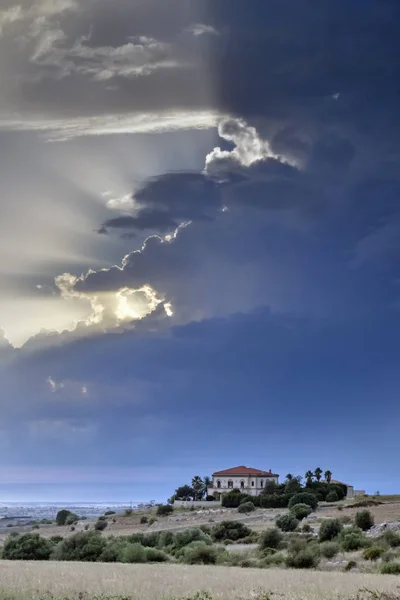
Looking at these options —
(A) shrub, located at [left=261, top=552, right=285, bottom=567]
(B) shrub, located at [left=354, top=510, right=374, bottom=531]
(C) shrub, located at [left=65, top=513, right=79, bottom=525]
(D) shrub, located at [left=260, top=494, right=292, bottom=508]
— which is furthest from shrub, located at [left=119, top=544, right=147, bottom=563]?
(D) shrub, located at [left=260, top=494, right=292, bottom=508]

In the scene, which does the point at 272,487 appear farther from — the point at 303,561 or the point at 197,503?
the point at 303,561

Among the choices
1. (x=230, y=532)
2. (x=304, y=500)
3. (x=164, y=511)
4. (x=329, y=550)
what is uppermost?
(x=304, y=500)

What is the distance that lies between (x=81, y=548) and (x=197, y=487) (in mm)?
93842

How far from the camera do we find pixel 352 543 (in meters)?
36.3

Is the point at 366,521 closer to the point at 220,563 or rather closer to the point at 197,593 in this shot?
the point at 220,563

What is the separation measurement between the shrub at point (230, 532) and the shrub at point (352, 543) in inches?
588

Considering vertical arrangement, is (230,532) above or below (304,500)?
below

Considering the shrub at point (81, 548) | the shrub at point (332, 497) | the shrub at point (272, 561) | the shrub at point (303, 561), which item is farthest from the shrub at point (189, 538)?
the shrub at point (332, 497)

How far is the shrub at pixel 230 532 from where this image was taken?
5156 centimetres

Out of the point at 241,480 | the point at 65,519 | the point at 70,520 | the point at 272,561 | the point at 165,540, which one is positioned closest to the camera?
the point at 272,561

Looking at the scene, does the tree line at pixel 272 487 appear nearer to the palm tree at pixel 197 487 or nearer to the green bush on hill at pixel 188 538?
the palm tree at pixel 197 487

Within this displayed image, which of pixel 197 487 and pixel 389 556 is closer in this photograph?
pixel 389 556

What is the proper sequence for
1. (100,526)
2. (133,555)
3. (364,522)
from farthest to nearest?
(100,526), (364,522), (133,555)

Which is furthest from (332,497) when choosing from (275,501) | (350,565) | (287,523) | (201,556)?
(350,565)
